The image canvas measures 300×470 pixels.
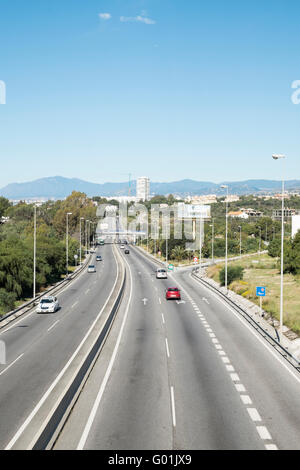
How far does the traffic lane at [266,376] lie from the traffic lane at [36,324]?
10.3 m

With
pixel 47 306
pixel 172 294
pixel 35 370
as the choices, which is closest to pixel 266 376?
pixel 35 370

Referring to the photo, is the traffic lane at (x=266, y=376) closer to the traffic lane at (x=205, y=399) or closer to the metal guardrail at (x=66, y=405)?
the traffic lane at (x=205, y=399)

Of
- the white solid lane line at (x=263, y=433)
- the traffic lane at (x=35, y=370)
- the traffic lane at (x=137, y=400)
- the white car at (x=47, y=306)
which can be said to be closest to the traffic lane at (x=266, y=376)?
the white solid lane line at (x=263, y=433)

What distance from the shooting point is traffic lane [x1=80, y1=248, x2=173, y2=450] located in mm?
12453

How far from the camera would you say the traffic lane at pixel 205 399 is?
40.9ft

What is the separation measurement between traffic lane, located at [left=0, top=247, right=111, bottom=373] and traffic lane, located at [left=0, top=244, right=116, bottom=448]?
1.52 ft

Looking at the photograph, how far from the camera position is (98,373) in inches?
754

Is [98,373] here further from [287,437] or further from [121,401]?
[287,437]

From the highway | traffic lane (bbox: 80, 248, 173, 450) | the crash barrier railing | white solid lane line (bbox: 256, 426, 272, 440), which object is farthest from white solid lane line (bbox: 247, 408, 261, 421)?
the crash barrier railing

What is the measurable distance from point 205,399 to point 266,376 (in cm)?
398

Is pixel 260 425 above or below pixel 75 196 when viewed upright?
below

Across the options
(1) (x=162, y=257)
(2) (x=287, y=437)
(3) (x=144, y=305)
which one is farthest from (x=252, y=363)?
(1) (x=162, y=257)

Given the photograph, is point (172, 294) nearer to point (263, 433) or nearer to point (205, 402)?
point (205, 402)
